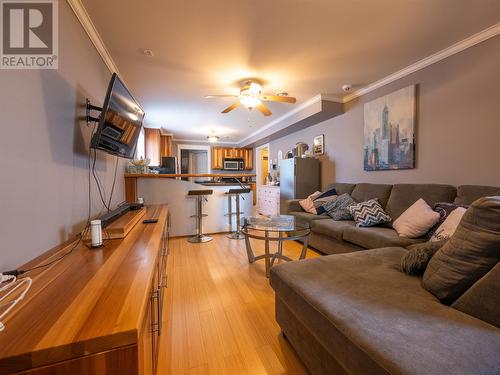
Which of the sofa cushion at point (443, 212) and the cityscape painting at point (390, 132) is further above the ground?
the cityscape painting at point (390, 132)

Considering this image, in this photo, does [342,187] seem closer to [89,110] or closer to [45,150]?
[89,110]

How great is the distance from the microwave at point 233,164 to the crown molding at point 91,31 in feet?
16.7

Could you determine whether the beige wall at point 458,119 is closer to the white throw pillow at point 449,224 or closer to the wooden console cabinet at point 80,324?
the white throw pillow at point 449,224

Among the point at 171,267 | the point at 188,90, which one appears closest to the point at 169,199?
the point at 171,267

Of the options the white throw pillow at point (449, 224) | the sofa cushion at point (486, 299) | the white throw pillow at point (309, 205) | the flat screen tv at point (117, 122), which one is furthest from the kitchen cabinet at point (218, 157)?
the sofa cushion at point (486, 299)

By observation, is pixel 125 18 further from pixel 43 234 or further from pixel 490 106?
pixel 490 106

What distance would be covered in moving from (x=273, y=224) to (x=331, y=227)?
0.74 m

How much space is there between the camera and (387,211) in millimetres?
2684

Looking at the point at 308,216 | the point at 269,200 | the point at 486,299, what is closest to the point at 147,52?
the point at 308,216

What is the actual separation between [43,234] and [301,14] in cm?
233

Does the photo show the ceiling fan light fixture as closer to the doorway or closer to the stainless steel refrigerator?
the stainless steel refrigerator

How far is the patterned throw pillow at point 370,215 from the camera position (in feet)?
8.35

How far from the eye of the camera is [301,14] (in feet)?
5.78

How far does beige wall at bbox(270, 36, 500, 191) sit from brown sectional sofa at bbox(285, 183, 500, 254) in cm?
23
